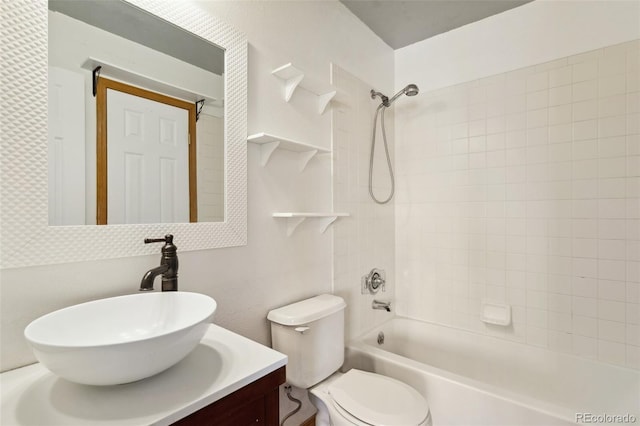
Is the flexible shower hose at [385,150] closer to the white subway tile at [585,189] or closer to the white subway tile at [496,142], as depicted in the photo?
the white subway tile at [496,142]

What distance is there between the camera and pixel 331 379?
1.54 m

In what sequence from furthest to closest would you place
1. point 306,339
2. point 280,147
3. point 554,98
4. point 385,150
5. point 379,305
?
point 385,150, point 379,305, point 554,98, point 280,147, point 306,339

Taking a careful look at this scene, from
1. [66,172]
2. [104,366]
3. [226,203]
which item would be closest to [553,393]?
[226,203]

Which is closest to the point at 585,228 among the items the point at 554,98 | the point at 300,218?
the point at 554,98

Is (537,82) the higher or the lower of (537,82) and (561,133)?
the higher

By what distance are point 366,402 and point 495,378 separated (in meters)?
1.14

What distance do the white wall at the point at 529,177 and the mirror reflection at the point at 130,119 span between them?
166cm

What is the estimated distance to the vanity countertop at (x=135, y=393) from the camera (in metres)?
0.60

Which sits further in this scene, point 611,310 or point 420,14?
point 420,14

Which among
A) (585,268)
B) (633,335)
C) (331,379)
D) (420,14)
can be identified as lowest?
(331,379)

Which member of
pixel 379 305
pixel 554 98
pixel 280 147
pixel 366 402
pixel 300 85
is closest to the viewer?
pixel 366 402

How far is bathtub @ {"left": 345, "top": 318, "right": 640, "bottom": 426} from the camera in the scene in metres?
1.33

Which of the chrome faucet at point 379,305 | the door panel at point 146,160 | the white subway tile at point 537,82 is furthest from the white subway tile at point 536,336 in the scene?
the door panel at point 146,160

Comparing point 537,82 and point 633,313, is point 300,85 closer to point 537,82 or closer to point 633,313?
point 537,82
